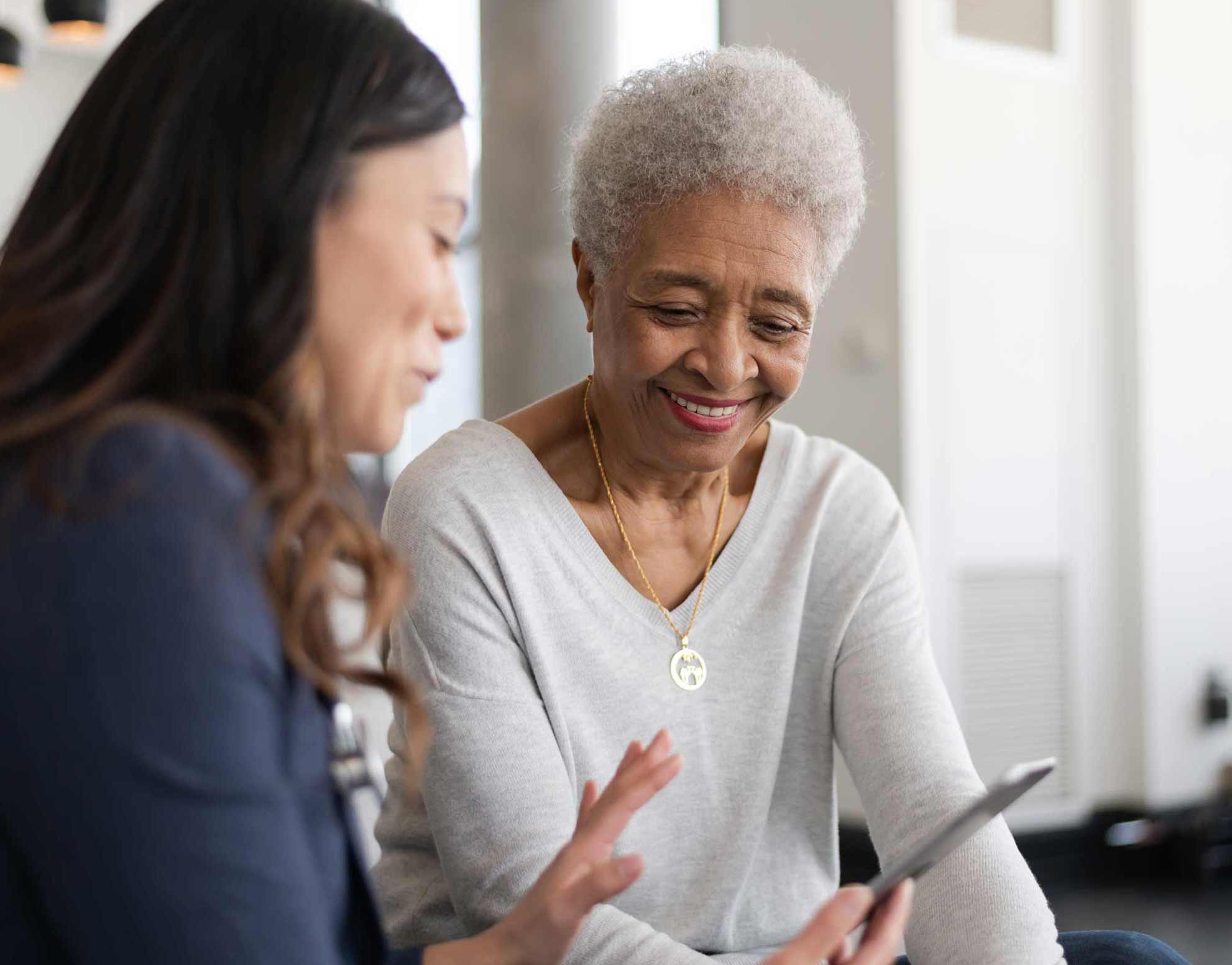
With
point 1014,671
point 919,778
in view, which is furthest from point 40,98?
point 919,778

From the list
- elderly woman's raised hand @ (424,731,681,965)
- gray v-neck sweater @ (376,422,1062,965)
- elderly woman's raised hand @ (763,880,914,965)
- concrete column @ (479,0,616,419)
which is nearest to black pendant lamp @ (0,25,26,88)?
concrete column @ (479,0,616,419)

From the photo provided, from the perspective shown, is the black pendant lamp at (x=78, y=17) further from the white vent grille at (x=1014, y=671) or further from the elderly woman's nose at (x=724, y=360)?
the white vent grille at (x=1014, y=671)

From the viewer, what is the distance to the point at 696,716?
5.46ft

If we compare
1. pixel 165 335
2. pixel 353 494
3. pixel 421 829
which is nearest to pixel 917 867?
pixel 353 494

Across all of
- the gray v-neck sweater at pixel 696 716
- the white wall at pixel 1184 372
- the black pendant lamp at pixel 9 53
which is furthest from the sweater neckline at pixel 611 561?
the white wall at pixel 1184 372

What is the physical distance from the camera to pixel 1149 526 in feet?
14.9

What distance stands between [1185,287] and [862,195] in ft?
10.9

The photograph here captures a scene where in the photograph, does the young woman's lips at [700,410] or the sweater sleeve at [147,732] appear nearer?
the sweater sleeve at [147,732]

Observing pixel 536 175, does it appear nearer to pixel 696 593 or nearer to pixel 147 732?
pixel 696 593

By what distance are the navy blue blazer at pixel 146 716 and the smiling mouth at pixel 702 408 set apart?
0.94 metres

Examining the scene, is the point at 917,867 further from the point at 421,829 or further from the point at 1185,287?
the point at 1185,287

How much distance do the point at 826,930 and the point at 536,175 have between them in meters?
2.54

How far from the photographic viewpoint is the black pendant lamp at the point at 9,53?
10.2 ft

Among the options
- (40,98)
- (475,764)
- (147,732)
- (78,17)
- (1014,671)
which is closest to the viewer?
(147,732)
